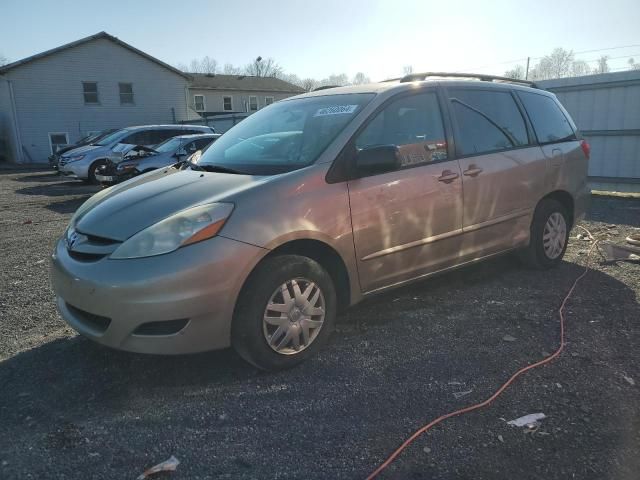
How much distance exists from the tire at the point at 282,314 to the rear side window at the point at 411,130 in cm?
103

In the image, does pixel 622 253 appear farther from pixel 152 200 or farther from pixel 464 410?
pixel 152 200

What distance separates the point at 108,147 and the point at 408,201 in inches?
547

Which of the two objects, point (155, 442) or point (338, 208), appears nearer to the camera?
point (155, 442)

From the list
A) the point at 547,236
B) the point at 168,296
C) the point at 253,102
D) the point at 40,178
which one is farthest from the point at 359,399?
the point at 253,102

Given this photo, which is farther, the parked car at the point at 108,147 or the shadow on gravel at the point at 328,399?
the parked car at the point at 108,147

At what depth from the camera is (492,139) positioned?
176 inches

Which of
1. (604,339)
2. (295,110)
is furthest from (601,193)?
(295,110)

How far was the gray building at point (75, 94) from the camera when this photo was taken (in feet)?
86.8

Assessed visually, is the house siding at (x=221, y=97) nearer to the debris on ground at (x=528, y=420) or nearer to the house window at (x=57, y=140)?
the house window at (x=57, y=140)

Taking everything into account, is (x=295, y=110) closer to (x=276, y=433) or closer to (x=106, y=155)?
(x=276, y=433)

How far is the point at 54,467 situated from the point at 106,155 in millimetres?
14151

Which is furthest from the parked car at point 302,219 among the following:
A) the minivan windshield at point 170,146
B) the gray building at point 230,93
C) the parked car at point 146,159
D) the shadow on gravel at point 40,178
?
the gray building at point 230,93

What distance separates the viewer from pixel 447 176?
3.96 m

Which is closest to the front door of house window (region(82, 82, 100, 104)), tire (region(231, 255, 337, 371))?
tire (region(231, 255, 337, 371))
